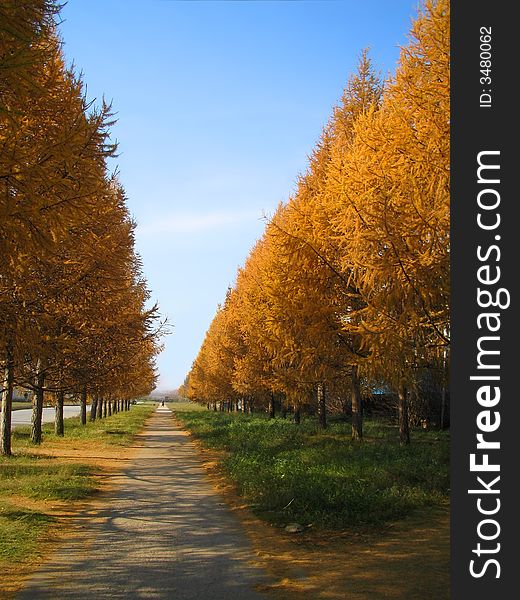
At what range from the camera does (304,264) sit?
12.7m

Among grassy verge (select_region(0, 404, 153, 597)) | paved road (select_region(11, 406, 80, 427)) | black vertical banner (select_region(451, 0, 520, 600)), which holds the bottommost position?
paved road (select_region(11, 406, 80, 427))

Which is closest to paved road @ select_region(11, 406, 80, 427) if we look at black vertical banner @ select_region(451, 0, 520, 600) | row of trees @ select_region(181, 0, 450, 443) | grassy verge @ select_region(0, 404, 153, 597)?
grassy verge @ select_region(0, 404, 153, 597)

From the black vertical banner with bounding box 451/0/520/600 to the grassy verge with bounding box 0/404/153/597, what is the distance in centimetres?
426

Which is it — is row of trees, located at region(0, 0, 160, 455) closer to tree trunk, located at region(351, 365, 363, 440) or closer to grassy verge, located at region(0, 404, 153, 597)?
grassy verge, located at region(0, 404, 153, 597)

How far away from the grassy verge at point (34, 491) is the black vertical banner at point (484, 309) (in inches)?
168

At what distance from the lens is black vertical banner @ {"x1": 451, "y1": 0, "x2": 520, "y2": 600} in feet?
12.5

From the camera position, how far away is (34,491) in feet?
33.4

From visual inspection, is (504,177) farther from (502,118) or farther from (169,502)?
(169,502)

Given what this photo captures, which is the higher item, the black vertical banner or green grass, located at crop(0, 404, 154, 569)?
the black vertical banner

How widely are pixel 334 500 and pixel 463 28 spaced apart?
661 centimetres

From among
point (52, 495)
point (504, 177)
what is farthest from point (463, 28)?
point (52, 495)

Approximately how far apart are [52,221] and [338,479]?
675 centimetres

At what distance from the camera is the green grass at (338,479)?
815 centimetres

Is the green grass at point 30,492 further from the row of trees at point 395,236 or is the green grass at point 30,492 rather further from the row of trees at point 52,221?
the row of trees at point 395,236
